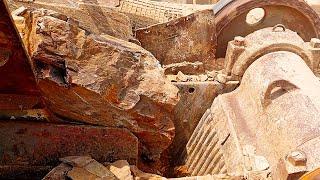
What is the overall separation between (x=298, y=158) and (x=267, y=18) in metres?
2.04

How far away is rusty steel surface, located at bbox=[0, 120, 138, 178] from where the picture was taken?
2490mm

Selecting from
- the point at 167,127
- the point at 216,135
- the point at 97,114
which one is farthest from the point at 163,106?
the point at 216,135

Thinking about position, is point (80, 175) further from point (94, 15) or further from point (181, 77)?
point (94, 15)

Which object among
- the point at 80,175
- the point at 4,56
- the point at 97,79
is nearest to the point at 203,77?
the point at 97,79

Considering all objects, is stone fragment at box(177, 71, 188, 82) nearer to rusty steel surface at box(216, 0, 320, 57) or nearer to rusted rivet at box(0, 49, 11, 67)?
rusty steel surface at box(216, 0, 320, 57)

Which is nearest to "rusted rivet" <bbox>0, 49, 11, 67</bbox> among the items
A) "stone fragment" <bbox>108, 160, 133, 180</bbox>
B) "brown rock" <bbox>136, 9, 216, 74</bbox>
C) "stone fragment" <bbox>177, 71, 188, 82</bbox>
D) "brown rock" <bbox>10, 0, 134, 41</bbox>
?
"stone fragment" <bbox>108, 160, 133, 180</bbox>

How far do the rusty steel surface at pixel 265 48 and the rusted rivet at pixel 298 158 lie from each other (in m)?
1.22

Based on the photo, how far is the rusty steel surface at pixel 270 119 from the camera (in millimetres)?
2381

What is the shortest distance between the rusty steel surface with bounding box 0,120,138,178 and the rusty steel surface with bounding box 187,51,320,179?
820 millimetres

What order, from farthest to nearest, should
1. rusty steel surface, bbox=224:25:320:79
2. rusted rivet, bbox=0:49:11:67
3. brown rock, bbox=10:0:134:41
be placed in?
brown rock, bbox=10:0:134:41
rusty steel surface, bbox=224:25:320:79
rusted rivet, bbox=0:49:11:67

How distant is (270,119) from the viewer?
2.72 metres

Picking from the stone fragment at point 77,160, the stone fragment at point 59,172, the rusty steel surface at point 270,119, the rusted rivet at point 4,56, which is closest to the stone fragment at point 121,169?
the stone fragment at point 77,160

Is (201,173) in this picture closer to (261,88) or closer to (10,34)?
(261,88)

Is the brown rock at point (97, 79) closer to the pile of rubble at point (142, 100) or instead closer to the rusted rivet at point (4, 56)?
the pile of rubble at point (142, 100)
